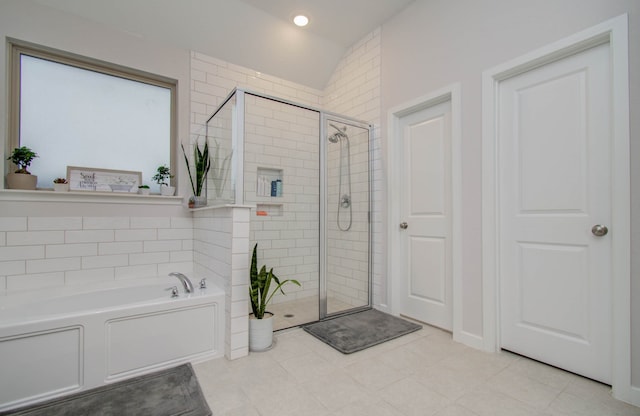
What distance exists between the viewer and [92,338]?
5.75 feet

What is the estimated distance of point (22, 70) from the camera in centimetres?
241

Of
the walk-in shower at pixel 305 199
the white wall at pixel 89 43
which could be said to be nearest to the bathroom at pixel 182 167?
the white wall at pixel 89 43

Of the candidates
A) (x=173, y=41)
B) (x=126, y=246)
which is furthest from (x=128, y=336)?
(x=173, y=41)

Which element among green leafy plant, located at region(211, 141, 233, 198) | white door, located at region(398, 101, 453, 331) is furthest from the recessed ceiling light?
green leafy plant, located at region(211, 141, 233, 198)

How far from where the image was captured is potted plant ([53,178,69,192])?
240 centimetres

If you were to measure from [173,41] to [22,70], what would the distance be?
3.93 ft

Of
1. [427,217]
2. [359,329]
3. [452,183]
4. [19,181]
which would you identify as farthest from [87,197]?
[452,183]

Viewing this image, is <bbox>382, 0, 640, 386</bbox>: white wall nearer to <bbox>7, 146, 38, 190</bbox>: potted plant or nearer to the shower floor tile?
the shower floor tile

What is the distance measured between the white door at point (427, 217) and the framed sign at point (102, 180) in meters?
2.56

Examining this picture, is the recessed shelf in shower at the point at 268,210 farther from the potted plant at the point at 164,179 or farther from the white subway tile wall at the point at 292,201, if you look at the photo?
the potted plant at the point at 164,179

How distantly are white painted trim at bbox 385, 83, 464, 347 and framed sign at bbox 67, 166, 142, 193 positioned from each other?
2433 mm

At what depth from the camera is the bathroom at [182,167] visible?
7.40 feet

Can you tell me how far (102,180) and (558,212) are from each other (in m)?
3.53

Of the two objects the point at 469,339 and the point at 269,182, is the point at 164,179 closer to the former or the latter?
the point at 269,182
